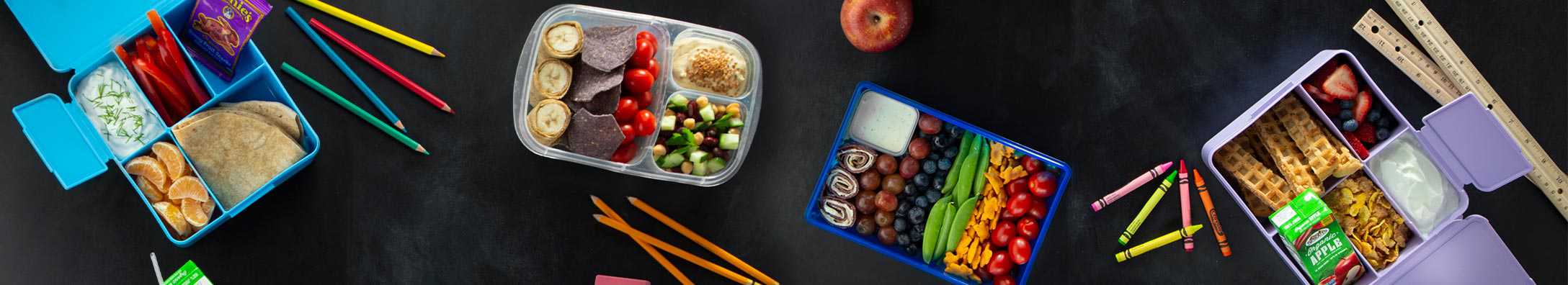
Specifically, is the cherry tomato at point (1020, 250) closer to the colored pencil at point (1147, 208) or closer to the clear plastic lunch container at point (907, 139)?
the clear plastic lunch container at point (907, 139)

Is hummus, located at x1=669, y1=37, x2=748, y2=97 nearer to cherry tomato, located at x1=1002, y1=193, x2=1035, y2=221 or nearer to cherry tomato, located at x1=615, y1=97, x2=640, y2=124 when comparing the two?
cherry tomato, located at x1=615, y1=97, x2=640, y2=124

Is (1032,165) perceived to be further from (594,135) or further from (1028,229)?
(594,135)

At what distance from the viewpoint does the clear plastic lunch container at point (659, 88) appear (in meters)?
2.97

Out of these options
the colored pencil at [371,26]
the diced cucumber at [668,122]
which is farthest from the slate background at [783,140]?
the diced cucumber at [668,122]

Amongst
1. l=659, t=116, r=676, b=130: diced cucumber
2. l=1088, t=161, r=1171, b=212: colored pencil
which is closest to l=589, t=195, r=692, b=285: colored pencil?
l=659, t=116, r=676, b=130: diced cucumber

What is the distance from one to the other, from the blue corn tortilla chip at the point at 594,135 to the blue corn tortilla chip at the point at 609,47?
17 centimetres

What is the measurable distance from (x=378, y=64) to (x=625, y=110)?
37.1 inches

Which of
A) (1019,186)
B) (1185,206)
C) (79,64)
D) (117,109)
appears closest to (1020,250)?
(1019,186)

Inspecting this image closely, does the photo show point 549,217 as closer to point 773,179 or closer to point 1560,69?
point 773,179

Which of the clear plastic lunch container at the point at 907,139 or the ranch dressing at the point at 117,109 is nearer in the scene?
the ranch dressing at the point at 117,109

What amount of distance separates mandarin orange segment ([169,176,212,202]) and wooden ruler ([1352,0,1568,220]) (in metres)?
4.00

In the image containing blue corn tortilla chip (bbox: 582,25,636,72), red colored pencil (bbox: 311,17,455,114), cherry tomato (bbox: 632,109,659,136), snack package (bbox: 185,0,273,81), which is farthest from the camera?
red colored pencil (bbox: 311,17,455,114)

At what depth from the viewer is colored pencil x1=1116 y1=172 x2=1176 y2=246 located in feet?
9.95

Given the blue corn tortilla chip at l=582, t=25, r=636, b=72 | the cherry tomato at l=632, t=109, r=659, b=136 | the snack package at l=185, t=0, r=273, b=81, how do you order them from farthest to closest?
1. the cherry tomato at l=632, t=109, r=659, b=136
2. the blue corn tortilla chip at l=582, t=25, r=636, b=72
3. the snack package at l=185, t=0, r=273, b=81
